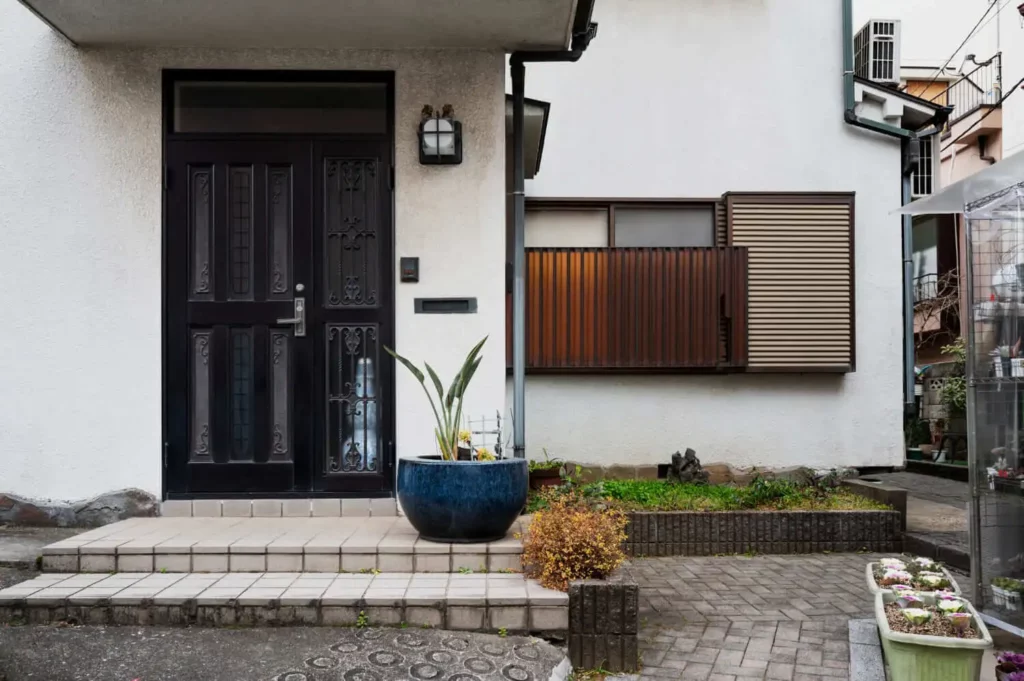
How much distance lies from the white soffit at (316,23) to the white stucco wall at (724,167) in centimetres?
340

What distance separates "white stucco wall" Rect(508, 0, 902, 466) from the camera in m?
8.80

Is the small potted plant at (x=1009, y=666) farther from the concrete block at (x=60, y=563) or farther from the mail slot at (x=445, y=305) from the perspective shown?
the concrete block at (x=60, y=563)

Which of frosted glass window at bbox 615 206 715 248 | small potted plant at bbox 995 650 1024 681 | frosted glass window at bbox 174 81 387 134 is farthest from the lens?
frosted glass window at bbox 615 206 715 248

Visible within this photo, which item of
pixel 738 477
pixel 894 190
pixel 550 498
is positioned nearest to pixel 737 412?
pixel 738 477

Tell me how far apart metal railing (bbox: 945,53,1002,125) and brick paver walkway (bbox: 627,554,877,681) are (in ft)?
42.3

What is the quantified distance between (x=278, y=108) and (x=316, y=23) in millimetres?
732

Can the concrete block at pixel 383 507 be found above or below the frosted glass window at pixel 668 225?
below

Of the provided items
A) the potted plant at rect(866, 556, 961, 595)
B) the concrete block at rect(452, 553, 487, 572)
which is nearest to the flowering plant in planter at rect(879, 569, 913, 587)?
the potted plant at rect(866, 556, 961, 595)

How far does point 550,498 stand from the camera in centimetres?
584

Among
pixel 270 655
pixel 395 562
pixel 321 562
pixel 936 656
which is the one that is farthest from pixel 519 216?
pixel 936 656

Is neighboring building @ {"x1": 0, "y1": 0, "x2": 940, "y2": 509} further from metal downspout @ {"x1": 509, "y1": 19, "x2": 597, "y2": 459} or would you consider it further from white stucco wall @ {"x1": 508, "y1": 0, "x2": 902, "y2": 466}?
white stucco wall @ {"x1": 508, "y1": 0, "x2": 902, "y2": 466}

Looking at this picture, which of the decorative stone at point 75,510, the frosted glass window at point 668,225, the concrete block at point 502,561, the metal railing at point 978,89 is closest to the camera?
the concrete block at point 502,561

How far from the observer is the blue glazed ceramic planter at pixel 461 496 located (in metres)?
4.54

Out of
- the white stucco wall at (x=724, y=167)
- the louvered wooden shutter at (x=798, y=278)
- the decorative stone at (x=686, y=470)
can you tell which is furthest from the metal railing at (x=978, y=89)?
the decorative stone at (x=686, y=470)
